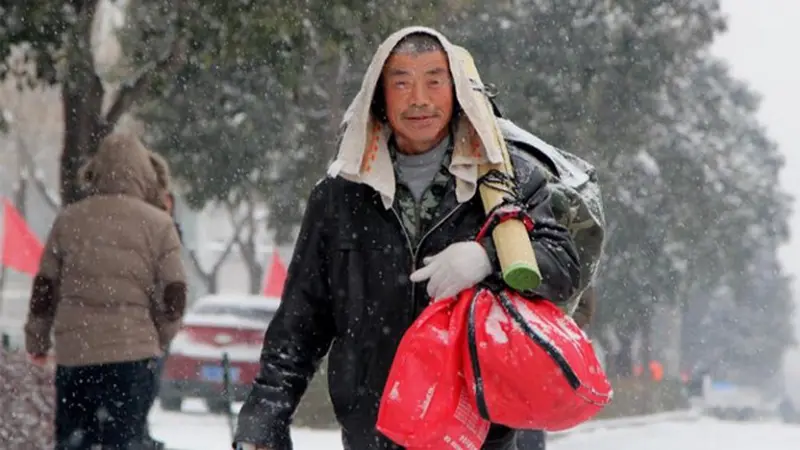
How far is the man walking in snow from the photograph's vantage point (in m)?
3.21

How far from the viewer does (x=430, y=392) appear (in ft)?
9.81

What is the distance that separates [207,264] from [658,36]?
5134cm

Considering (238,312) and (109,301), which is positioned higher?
(238,312)

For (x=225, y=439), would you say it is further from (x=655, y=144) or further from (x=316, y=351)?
(x=655, y=144)

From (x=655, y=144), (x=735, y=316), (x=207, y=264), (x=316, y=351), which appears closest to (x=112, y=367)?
(x=316, y=351)

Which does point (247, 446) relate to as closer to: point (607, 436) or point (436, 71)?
point (436, 71)

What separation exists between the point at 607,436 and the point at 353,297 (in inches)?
718

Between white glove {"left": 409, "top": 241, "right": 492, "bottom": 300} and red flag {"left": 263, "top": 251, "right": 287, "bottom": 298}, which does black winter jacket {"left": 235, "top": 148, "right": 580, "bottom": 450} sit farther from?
red flag {"left": 263, "top": 251, "right": 287, "bottom": 298}

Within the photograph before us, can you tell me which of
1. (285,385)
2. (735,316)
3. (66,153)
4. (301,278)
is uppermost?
(735,316)

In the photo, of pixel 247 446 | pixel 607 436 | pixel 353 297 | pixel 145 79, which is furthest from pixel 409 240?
pixel 607 436

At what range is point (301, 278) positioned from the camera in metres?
3.39

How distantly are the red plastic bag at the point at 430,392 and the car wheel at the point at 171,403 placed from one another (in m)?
15.0

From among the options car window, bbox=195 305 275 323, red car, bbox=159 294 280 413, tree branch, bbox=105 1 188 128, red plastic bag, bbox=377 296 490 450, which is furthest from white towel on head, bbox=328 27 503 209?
car window, bbox=195 305 275 323

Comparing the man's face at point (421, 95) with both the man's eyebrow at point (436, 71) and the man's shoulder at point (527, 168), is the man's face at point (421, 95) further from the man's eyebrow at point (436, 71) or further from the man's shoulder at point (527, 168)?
the man's shoulder at point (527, 168)
